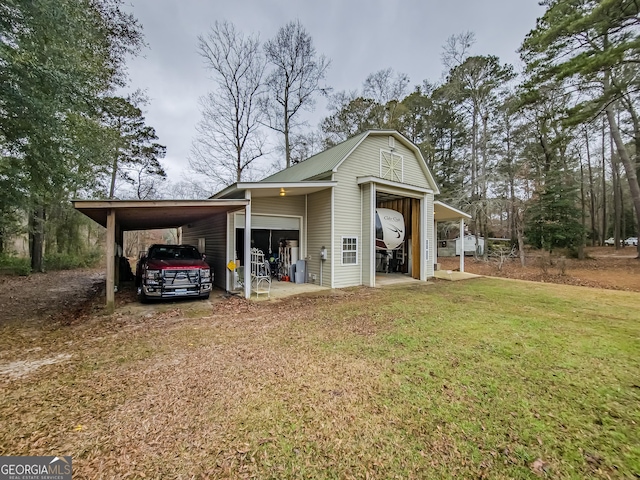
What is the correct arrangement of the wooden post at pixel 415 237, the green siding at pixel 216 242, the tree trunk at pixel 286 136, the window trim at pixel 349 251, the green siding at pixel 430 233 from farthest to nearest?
the tree trunk at pixel 286 136 < the green siding at pixel 430 233 < the wooden post at pixel 415 237 < the window trim at pixel 349 251 < the green siding at pixel 216 242

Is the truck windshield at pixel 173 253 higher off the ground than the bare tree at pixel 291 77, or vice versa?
the bare tree at pixel 291 77

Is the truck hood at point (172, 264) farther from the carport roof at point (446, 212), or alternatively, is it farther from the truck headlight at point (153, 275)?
the carport roof at point (446, 212)

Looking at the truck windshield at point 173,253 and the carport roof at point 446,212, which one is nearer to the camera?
the truck windshield at point 173,253

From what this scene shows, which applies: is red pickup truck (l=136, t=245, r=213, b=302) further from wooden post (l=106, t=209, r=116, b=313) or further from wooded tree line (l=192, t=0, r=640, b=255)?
wooded tree line (l=192, t=0, r=640, b=255)

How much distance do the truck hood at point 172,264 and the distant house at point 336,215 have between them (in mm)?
1438

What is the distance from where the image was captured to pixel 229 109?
1995cm

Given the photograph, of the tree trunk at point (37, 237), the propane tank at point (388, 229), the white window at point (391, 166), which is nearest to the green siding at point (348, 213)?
the white window at point (391, 166)

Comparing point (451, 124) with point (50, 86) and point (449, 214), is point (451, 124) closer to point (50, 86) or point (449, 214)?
point (449, 214)

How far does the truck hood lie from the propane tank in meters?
6.95

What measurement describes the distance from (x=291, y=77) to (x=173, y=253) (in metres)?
16.9

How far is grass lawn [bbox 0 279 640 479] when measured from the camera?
2221 millimetres

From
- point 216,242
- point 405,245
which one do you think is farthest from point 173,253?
point 405,245

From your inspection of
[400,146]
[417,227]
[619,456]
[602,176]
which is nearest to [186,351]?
[619,456]

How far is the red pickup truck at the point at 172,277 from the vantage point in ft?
24.6
